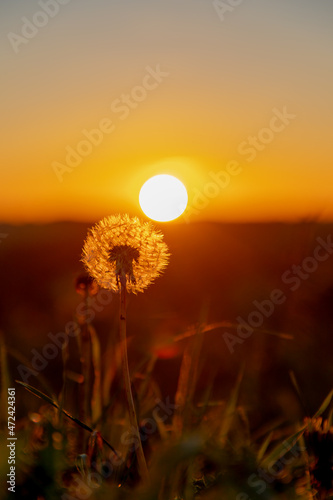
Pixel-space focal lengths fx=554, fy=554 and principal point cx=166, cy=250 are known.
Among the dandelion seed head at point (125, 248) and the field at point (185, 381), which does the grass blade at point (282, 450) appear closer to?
the field at point (185, 381)

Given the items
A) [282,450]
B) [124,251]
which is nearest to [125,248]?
[124,251]

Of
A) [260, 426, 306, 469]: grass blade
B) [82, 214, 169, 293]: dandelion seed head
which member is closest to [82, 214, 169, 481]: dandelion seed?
[82, 214, 169, 293]: dandelion seed head

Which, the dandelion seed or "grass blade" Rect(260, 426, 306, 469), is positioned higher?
the dandelion seed

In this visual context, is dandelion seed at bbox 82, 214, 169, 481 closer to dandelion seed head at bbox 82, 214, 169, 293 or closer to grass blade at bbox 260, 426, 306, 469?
dandelion seed head at bbox 82, 214, 169, 293

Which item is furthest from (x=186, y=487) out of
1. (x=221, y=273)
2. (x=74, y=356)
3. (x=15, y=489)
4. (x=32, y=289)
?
(x=221, y=273)

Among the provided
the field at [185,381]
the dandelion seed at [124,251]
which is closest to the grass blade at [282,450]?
the field at [185,381]
